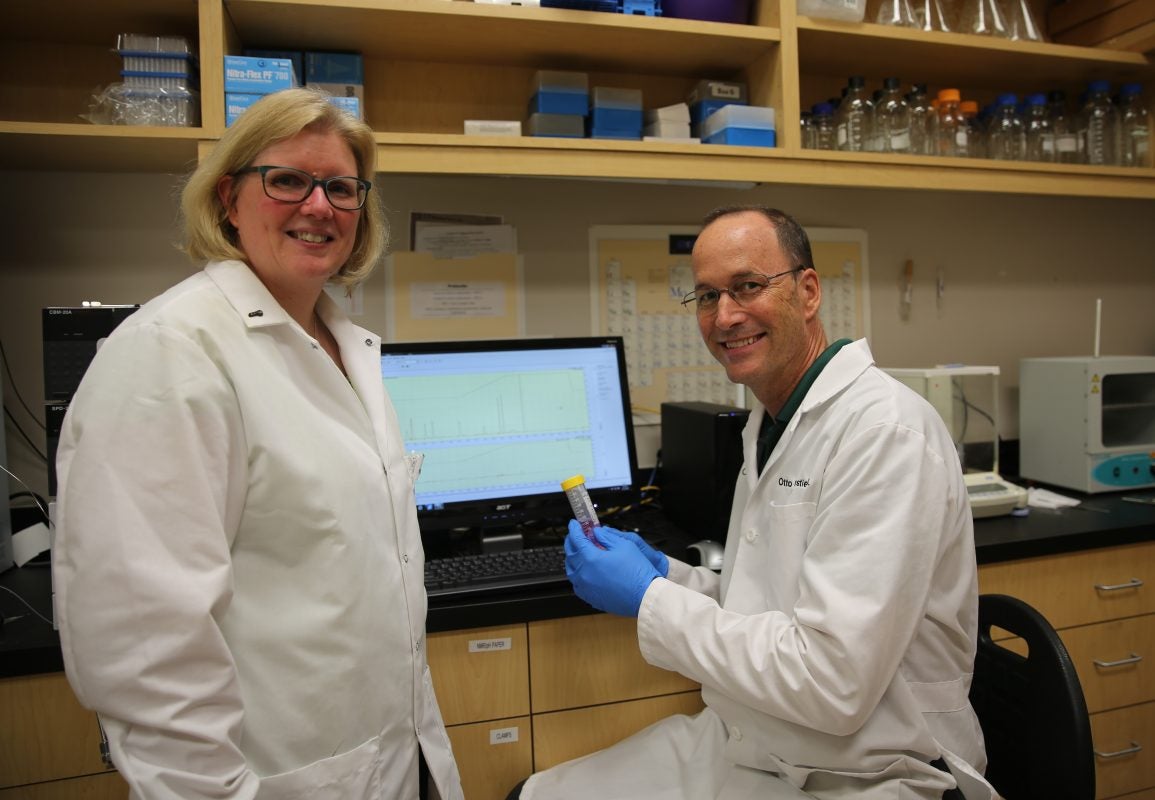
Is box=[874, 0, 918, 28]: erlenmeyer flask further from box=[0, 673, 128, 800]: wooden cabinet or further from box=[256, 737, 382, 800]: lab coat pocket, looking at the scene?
box=[0, 673, 128, 800]: wooden cabinet

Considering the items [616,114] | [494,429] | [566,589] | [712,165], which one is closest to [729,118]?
[712,165]

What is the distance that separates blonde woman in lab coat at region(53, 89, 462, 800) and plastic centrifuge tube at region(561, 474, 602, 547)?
28 centimetres

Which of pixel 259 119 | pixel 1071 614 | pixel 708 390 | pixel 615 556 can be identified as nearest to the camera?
pixel 259 119

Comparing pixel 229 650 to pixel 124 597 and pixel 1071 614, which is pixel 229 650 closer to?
pixel 124 597

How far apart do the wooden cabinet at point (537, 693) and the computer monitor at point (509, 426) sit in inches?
11.6

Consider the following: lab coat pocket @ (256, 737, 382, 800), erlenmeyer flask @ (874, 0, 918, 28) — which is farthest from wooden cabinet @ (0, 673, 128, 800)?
erlenmeyer flask @ (874, 0, 918, 28)

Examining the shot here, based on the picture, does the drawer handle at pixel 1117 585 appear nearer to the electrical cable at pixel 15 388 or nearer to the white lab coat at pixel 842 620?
the white lab coat at pixel 842 620

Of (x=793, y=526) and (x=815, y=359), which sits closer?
(x=793, y=526)

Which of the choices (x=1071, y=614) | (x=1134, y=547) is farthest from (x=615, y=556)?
(x=1134, y=547)

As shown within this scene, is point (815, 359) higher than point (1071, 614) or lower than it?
higher

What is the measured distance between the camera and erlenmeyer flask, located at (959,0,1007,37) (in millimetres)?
1953

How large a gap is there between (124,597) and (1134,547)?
1994 millimetres

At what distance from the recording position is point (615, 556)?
3.77 ft

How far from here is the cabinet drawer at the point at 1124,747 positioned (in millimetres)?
1646
